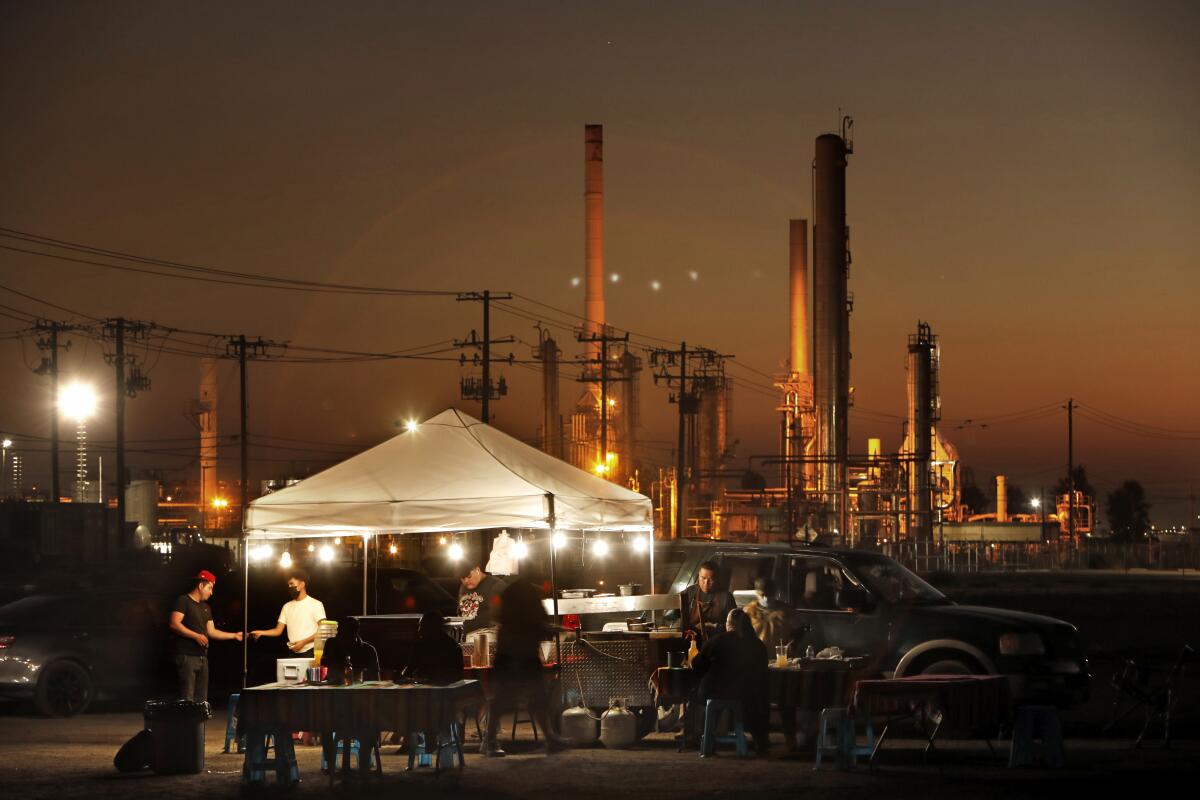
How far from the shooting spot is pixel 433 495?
1603 cm

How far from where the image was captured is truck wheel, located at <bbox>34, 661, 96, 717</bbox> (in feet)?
57.2

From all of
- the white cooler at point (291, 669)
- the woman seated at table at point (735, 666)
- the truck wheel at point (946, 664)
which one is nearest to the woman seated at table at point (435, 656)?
the white cooler at point (291, 669)

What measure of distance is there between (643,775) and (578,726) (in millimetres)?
2189

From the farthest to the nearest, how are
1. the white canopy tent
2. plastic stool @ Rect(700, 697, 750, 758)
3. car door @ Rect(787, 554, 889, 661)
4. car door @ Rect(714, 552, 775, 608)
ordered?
car door @ Rect(714, 552, 775, 608)
the white canopy tent
car door @ Rect(787, 554, 889, 661)
plastic stool @ Rect(700, 697, 750, 758)

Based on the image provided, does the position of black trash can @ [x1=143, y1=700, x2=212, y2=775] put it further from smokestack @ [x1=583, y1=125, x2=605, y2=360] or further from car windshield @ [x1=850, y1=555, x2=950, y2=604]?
smokestack @ [x1=583, y1=125, x2=605, y2=360]

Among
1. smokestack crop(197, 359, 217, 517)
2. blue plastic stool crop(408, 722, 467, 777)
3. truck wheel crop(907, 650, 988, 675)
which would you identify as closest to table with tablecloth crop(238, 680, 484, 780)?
blue plastic stool crop(408, 722, 467, 777)

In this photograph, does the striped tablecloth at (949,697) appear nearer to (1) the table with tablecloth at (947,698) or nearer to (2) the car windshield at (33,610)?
(1) the table with tablecloth at (947,698)

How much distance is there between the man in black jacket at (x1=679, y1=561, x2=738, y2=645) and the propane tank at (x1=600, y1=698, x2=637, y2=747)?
0.99 metres

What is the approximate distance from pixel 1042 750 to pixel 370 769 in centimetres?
557

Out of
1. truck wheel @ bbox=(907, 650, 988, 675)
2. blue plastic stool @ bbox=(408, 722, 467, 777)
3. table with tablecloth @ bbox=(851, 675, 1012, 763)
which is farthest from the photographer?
truck wheel @ bbox=(907, 650, 988, 675)

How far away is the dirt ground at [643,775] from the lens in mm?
11367

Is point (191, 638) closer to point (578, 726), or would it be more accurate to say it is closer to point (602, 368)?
point (578, 726)

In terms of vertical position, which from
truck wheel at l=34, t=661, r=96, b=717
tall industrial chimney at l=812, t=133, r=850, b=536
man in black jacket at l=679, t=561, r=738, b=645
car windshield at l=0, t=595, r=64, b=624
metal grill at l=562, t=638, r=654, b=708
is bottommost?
truck wheel at l=34, t=661, r=96, b=717

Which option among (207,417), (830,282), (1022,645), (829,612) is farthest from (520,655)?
(207,417)
